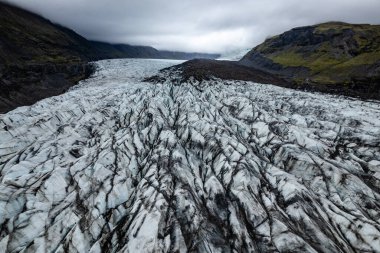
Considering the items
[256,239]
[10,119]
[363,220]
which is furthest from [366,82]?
[10,119]

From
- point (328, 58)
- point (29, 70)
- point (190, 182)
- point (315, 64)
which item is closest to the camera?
point (190, 182)

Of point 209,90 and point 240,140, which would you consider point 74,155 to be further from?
point 209,90

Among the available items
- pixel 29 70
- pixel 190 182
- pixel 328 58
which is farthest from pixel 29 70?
pixel 328 58

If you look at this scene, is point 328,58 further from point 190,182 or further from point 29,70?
point 190,182

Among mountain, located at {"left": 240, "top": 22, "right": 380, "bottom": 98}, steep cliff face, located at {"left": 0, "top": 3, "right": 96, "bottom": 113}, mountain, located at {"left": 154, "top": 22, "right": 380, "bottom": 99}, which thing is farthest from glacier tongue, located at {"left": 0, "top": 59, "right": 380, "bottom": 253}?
mountain, located at {"left": 240, "top": 22, "right": 380, "bottom": 98}

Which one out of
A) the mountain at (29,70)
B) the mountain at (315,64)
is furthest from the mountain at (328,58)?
the mountain at (29,70)

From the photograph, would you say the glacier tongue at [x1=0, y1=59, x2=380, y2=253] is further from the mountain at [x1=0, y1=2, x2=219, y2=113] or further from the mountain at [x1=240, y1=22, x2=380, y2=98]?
the mountain at [x1=240, y1=22, x2=380, y2=98]
